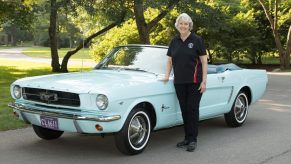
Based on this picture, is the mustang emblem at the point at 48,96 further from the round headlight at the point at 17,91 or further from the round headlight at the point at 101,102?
the round headlight at the point at 101,102

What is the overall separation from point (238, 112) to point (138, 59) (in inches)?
89.6

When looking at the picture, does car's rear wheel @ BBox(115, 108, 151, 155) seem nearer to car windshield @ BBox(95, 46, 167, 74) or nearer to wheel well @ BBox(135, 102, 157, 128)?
wheel well @ BBox(135, 102, 157, 128)

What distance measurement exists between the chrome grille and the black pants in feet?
4.86

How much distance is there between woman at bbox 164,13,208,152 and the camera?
636cm

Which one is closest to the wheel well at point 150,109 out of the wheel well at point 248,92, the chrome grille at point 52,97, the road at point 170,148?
the road at point 170,148

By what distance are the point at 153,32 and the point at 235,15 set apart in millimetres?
5822

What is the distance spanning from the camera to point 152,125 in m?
6.44

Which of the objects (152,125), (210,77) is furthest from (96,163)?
(210,77)

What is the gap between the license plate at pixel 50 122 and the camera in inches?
230

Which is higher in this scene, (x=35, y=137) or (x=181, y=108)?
(x=181, y=108)

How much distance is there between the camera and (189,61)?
6.36 meters

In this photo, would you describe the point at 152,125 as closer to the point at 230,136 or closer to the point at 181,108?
the point at 181,108

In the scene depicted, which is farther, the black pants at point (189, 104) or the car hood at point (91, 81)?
the black pants at point (189, 104)

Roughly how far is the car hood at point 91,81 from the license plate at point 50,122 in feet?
1.25
